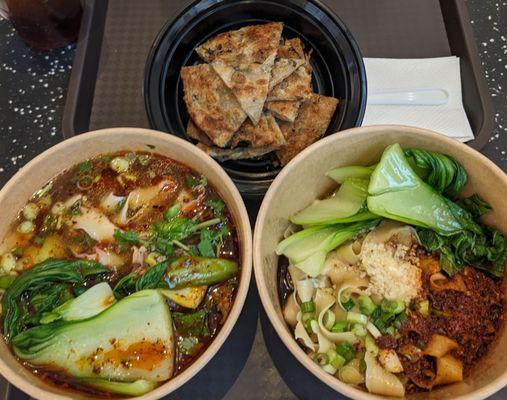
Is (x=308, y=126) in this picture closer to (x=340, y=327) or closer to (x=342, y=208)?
(x=342, y=208)

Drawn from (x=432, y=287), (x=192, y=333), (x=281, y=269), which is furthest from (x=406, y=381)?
(x=192, y=333)

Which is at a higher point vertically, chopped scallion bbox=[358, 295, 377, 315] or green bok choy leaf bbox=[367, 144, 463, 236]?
green bok choy leaf bbox=[367, 144, 463, 236]

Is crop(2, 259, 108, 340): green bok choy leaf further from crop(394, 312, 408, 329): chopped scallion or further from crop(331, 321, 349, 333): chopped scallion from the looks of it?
crop(394, 312, 408, 329): chopped scallion

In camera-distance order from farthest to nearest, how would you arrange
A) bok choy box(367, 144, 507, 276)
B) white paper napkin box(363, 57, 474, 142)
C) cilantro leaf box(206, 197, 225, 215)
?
1. white paper napkin box(363, 57, 474, 142)
2. cilantro leaf box(206, 197, 225, 215)
3. bok choy box(367, 144, 507, 276)

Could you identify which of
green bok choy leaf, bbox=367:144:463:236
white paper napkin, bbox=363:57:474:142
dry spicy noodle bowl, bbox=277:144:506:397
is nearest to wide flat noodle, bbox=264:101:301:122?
white paper napkin, bbox=363:57:474:142

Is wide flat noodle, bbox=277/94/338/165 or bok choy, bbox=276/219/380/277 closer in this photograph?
bok choy, bbox=276/219/380/277

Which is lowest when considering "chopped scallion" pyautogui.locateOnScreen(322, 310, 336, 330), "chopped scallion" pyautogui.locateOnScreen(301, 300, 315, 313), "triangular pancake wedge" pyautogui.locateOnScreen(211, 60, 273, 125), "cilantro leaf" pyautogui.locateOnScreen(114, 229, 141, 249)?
"chopped scallion" pyautogui.locateOnScreen(322, 310, 336, 330)

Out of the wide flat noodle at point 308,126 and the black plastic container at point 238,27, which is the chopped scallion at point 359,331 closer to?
the black plastic container at point 238,27
